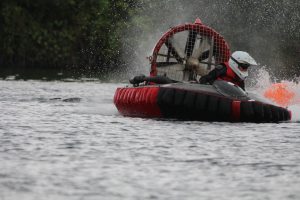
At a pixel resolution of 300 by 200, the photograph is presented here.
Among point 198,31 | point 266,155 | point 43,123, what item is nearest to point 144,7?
point 198,31

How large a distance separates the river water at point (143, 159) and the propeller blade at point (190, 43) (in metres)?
2.12

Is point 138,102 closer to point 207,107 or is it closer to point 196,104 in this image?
point 196,104

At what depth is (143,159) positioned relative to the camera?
28.1ft

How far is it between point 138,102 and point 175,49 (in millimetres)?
→ 1766

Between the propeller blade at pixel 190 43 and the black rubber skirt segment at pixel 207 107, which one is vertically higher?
the propeller blade at pixel 190 43

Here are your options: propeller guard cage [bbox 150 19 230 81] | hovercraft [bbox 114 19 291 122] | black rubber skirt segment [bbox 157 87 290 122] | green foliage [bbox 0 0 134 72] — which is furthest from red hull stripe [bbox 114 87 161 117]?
green foliage [bbox 0 0 134 72]

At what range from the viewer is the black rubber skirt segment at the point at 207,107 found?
1260 centimetres

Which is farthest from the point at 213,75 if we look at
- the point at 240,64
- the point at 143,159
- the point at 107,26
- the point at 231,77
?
the point at 107,26

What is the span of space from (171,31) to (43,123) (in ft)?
11.3

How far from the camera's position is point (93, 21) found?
159 feet

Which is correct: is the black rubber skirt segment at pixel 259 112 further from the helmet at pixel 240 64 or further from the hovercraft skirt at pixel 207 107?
the helmet at pixel 240 64

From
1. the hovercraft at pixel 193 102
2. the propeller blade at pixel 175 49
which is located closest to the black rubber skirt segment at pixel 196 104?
the hovercraft at pixel 193 102

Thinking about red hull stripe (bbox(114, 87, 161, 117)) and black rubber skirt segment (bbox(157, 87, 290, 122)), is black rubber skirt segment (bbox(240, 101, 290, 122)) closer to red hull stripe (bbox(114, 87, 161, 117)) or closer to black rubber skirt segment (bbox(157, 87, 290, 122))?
black rubber skirt segment (bbox(157, 87, 290, 122))

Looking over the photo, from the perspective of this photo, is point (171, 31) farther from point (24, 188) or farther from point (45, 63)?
point (45, 63)
